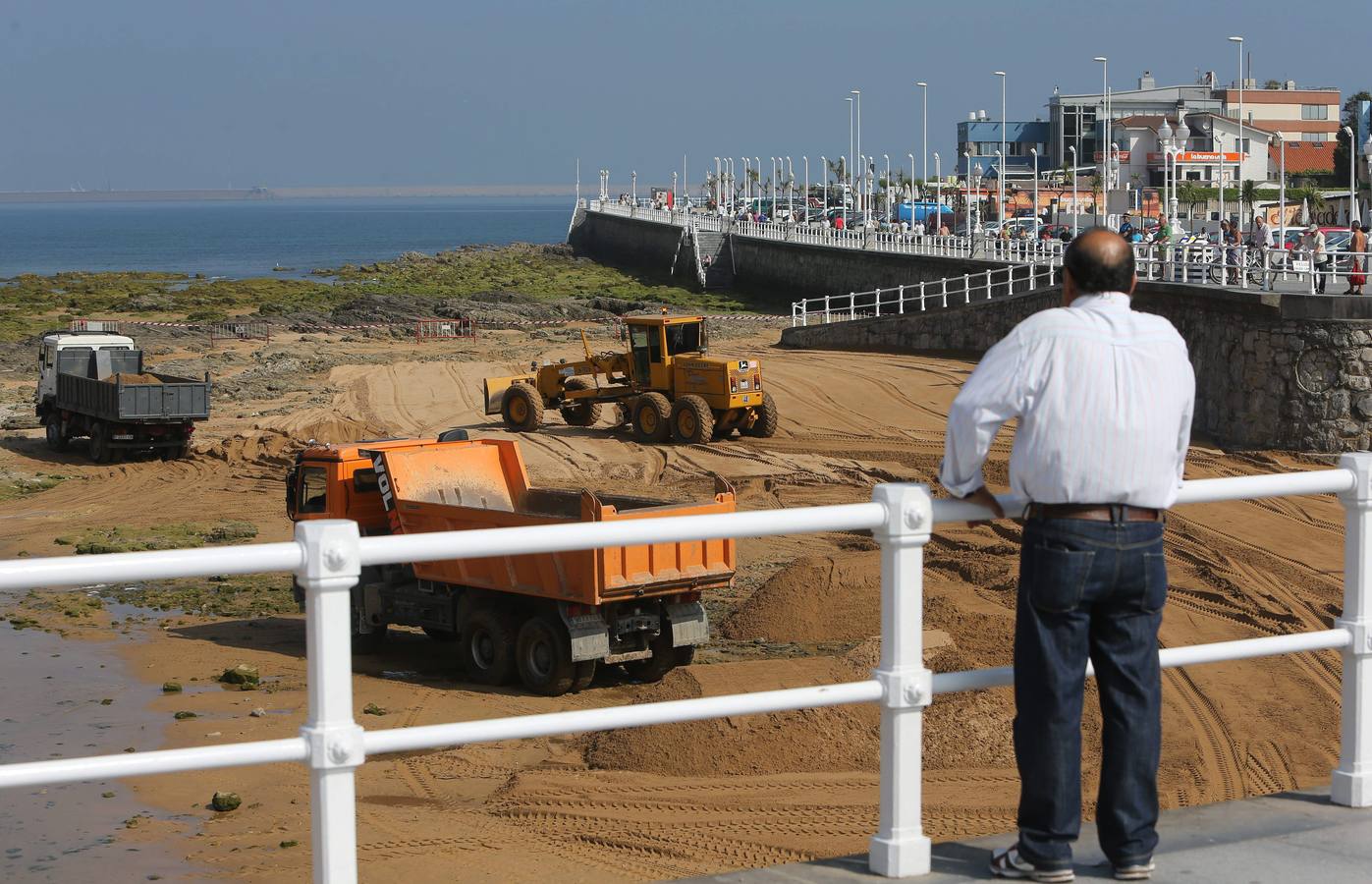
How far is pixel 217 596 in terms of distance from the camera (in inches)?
752

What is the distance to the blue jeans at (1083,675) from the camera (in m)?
4.33

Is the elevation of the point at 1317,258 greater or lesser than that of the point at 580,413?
greater

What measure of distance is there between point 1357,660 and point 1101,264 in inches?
66.7

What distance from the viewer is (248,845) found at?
9477mm

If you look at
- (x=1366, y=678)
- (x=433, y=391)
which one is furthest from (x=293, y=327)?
(x=1366, y=678)

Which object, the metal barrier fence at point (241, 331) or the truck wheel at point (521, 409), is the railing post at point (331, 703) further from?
the metal barrier fence at point (241, 331)

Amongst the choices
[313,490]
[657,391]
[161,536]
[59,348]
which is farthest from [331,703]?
[59,348]

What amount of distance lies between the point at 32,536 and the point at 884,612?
21324mm

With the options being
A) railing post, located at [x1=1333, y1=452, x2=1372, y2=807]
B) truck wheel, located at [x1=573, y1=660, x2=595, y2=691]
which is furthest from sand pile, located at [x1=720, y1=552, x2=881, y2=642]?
railing post, located at [x1=1333, y1=452, x2=1372, y2=807]

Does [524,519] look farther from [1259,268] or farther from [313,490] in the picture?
[1259,268]

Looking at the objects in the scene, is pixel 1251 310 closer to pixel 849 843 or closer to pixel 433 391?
pixel 433 391

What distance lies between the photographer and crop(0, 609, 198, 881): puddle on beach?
363 inches

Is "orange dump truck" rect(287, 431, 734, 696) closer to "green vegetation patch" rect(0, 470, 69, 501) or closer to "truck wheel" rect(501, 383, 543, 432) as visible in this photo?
"green vegetation patch" rect(0, 470, 69, 501)

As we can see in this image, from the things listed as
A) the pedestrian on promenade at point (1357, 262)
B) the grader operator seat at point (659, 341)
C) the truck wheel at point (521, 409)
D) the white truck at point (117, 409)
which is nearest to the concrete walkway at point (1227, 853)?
the pedestrian on promenade at point (1357, 262)
